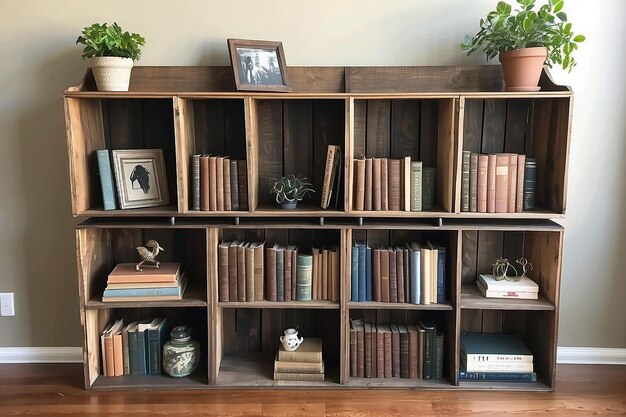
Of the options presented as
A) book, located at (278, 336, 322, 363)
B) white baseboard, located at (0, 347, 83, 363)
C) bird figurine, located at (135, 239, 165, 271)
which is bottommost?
white baseboard, located at (0, 347, 83, 363)

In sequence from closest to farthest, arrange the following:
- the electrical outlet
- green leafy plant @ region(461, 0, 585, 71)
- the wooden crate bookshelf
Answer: green leafy plant @ region(461, 0, 585, 71) → the wooden crate bookshelf → the electrical outlet

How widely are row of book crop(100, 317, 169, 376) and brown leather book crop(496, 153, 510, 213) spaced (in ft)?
4.99

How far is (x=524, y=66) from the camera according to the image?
2229mm

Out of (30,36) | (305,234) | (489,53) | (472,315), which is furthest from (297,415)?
(30,36)

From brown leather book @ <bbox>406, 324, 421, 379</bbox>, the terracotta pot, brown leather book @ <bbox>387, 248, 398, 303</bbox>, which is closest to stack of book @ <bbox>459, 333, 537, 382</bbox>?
brown leather book @ <bbox>406, 324, 421, 379</bbox>

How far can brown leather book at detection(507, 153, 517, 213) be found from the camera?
2.30 m

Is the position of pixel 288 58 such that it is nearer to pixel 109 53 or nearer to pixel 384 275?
pixel 109 53

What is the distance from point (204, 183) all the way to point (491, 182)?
1.14 meters

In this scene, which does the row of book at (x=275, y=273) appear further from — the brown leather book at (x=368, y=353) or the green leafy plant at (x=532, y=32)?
the green leafy plant at (x=532, y=32)

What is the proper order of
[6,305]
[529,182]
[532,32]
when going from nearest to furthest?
[532,32] < [529,182] < [6,305]

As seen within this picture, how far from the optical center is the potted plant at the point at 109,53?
2.25 m

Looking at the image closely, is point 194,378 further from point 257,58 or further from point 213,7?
point 213,7

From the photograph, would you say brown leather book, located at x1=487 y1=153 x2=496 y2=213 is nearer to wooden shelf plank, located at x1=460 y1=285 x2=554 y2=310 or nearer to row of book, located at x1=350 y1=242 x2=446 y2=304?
row of book, located at x1=350 y1=242 x2=446 y2=304

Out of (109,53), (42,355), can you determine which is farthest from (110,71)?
(42,355)
